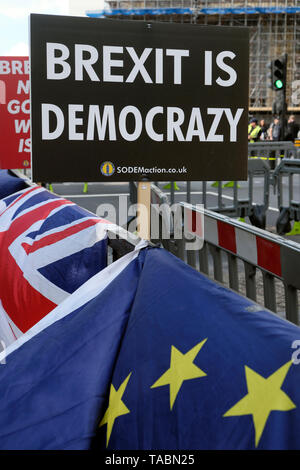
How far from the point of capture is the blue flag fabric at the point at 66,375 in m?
1.73

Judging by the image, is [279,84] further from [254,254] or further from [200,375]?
[200,375]

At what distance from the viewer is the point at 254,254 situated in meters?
2.92

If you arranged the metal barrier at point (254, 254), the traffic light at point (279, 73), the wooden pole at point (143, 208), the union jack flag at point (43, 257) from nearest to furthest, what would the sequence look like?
the wooden pole at point (143, 208)
the metal barrier at point (254, 254)
the union jack flag at point (43, 257)
the traffic light at point (279, 73)

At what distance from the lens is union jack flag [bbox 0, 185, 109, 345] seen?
2.81 metres

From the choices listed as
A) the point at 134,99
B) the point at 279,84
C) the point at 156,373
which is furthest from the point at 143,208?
the point at 279,84

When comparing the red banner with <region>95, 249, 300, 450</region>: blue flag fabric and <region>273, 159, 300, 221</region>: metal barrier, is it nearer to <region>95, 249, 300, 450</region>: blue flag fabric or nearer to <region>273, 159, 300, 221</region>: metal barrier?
<region>95, 249, 300, 450</region>: blue flag fabric

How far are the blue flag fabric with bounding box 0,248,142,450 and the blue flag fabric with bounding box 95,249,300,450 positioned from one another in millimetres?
52

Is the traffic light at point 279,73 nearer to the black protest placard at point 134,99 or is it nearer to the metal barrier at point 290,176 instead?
the metal barrier at point 290,176

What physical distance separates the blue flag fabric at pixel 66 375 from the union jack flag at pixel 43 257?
0.71 metres

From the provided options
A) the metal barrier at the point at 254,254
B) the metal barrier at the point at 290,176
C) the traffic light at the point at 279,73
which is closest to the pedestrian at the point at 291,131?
the traffic light at the point at 279,73

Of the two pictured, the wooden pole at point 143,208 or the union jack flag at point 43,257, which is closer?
the wooden pole at point 143,208

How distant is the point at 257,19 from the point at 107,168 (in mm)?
54404

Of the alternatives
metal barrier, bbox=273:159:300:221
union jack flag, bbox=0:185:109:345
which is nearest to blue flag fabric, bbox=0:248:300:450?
union jack flag, bbox=0:185:109:345
